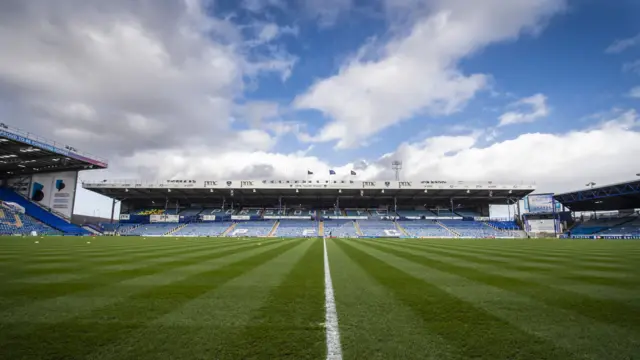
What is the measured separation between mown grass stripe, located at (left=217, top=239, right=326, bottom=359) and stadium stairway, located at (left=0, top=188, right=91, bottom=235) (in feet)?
167

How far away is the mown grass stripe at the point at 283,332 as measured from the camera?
245 centimetres

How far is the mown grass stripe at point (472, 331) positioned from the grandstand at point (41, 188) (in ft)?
147

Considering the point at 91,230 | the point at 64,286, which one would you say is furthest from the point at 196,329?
the point at 91,230

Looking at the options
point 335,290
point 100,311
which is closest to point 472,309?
point 335,290

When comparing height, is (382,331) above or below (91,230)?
above

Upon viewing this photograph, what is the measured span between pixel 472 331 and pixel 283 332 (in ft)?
6.25

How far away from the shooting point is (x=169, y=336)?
2857 mm

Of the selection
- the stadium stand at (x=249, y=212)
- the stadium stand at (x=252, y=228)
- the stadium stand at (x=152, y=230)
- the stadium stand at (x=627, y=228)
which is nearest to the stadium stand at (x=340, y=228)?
the stadium stand at (x=252, y=228)

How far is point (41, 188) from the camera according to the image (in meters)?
43.3

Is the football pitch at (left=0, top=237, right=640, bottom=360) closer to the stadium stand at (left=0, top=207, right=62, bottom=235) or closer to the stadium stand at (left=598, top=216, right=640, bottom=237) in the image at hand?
the stadium stand at (left=0, top=207, right=62, bottom=235)

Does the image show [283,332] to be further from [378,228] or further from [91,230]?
[91,230]

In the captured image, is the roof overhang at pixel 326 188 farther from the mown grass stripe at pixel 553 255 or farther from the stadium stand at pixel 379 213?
the mown grass stripe at pixel 553 255

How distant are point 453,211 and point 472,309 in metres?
56.5

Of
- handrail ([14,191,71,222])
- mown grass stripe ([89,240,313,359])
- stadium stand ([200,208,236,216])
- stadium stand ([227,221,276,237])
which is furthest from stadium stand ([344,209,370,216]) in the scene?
mown grass stripe ([89,240,313,359])
